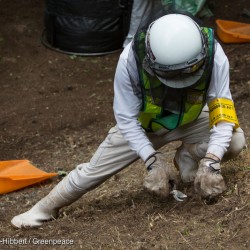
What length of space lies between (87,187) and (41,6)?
576 centimetres

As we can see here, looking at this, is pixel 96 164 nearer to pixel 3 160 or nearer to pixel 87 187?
pixel 87 187

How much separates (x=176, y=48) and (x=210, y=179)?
72cm

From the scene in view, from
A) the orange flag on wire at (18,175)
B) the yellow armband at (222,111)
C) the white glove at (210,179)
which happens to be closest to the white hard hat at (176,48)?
the yellow armband at (222,111)

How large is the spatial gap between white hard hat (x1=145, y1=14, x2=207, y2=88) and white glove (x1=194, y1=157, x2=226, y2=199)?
0.47 meters

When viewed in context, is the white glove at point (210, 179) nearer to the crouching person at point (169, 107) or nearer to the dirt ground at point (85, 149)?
the crouching person at point (169, 107)

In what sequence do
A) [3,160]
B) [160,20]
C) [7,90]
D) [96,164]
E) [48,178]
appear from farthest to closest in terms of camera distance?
[7,90]
[3,160]
[48,178]
[96,164]
[160,20]

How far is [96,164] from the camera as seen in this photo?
13.2 ft

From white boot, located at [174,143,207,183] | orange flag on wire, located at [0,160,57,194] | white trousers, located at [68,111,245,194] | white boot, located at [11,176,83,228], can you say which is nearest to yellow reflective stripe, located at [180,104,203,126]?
white trousers, located at [68,111,245,194]

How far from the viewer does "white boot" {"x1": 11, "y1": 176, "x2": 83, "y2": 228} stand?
420 centimetres

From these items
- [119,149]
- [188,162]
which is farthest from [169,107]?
[188,162]

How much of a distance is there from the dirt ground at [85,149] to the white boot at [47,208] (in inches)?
3.1

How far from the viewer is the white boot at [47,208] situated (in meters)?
4.20

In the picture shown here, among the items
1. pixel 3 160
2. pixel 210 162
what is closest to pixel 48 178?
pixel 3 160

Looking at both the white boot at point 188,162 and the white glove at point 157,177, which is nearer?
the white glove at point 157,177
